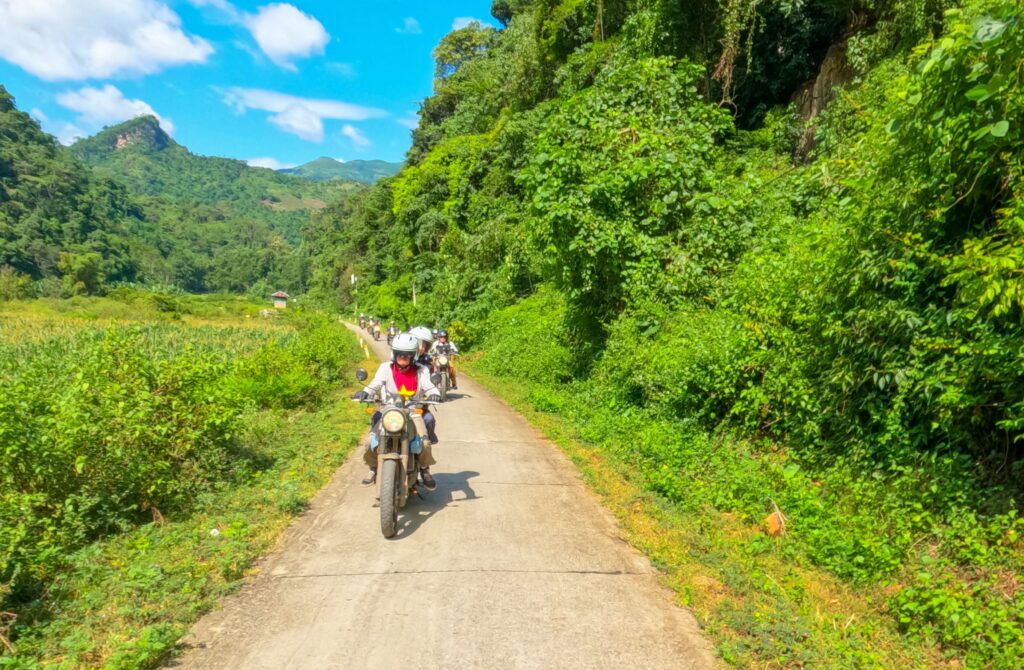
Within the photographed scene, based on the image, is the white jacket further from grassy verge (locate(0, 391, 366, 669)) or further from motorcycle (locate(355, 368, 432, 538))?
grassy verge (locate(0, 391, 366, 669))

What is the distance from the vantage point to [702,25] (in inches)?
594

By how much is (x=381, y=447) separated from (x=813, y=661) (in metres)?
3.73

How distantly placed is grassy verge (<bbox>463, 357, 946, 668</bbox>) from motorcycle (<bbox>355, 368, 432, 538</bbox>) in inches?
84.2

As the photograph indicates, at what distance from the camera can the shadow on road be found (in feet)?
18.6

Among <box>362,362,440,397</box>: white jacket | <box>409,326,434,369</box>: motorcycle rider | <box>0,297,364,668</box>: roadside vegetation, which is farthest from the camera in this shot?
<box>409,326,434,369</box>: motorcycle rider

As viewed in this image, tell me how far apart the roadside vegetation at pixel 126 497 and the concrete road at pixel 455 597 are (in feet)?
1.27

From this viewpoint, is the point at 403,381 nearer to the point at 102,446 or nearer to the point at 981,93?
the point at 102,446

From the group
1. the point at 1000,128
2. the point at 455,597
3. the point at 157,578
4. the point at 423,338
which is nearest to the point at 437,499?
the point at 455,597

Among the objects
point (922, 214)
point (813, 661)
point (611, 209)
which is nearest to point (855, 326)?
point (922, 214)

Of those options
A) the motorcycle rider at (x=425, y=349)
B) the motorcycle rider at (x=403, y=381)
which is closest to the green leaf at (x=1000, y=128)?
the motorcycle rider at (x=403, y=381)

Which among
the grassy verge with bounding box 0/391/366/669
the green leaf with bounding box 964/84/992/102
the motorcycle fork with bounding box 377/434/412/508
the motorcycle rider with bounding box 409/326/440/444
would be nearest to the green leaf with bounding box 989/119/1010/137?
the green leaf with bounding box 964/84/992/102

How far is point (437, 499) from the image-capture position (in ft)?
21.1

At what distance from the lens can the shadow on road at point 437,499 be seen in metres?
5.67

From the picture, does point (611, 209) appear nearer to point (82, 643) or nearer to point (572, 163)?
point (572, 163)
